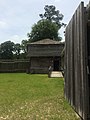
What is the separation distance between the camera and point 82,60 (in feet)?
25.0

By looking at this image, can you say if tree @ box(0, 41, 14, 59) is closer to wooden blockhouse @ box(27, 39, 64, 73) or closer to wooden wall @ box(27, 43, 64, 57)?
wooden wall @ box(27, 43, 64, 57)

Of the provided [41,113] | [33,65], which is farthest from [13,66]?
[41,113]

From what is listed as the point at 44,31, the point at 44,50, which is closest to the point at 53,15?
the point at 44,31

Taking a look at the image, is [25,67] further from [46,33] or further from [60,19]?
[60,19]

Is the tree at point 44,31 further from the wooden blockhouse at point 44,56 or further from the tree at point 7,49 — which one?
the wooden blockhouse at point 44,56

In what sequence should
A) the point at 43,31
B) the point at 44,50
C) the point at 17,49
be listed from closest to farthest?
the point at 44,50
the point at 43,31
the point at 17,49

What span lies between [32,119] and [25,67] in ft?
145

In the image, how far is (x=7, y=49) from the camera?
97.4m

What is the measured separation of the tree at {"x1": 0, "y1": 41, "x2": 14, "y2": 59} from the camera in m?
93.8

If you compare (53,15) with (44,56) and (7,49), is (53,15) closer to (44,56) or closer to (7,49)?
(7,49)

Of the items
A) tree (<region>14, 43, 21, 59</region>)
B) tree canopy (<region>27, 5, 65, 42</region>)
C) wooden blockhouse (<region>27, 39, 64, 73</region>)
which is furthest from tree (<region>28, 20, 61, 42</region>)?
wooden blockhouse (<region>27, 39, 64, 73</region>)

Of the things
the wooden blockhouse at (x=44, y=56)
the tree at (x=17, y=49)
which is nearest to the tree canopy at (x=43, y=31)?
the tree at (x=17, y=49)

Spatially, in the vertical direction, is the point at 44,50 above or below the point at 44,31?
below

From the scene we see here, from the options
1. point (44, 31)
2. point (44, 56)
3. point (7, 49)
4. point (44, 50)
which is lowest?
point (44, 56)
